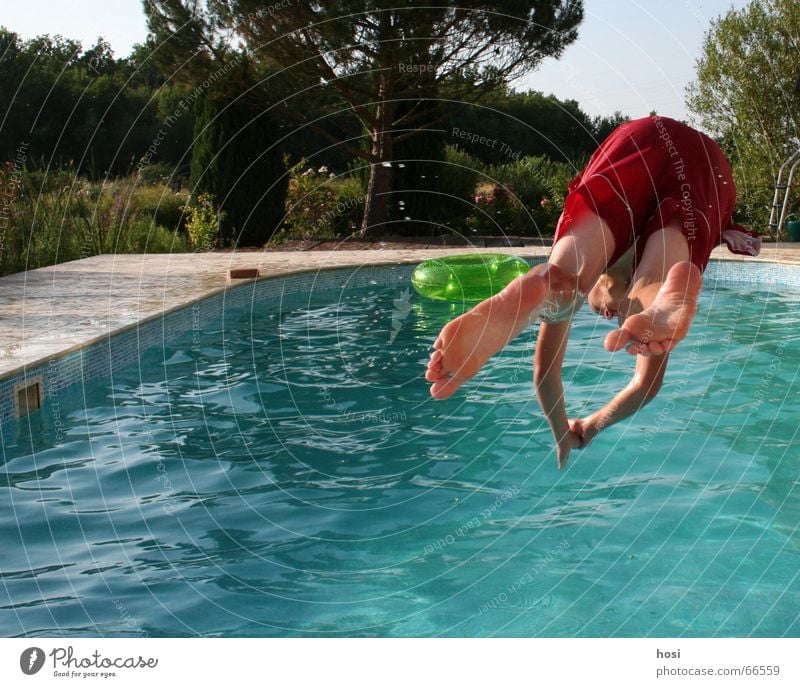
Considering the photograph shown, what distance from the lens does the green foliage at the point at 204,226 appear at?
53.5 feet

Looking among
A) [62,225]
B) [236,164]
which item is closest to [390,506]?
[62,225]

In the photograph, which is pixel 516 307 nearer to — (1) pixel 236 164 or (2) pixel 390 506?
(2) pixel 390 506

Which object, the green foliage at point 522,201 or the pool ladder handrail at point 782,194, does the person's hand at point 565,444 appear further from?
the green foliage at point 522,201

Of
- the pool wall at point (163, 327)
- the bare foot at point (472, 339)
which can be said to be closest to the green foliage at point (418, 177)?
the pool wall at point (163, 327)

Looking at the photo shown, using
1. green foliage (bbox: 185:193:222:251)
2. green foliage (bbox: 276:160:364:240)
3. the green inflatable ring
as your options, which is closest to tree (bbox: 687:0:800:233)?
green foliage (bbox: 276:160:364:240)

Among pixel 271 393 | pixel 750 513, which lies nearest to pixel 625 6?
pixel 750 513

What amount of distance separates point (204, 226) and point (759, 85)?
9754 mm

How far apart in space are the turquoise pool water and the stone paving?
433 millimetres

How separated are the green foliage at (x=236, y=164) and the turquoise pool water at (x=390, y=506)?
8004 mm

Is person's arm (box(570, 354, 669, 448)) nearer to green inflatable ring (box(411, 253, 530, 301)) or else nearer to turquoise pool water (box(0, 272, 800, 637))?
turquoise pool water (box(0, 272, 800, 637))

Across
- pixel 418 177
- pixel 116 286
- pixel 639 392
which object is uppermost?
pixel 418 177

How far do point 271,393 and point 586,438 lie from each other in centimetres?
395

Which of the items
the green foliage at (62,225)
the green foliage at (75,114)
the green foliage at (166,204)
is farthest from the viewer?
the green foliage at (75,114)

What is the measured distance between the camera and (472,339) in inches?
109
